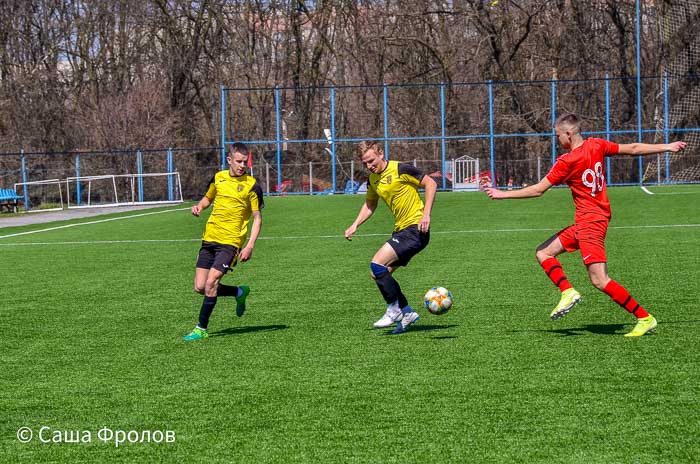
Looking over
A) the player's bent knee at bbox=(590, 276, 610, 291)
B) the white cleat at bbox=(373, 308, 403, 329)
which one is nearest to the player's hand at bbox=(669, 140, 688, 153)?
the player's bent knee at bbox=(590, 276, 610, 291)

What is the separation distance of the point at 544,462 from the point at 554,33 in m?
43.6

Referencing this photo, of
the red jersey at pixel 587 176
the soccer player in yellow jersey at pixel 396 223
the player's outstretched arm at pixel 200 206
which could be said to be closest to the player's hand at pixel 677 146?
the red jersey at pixel 587 176

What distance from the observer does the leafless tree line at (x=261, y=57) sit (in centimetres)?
4641

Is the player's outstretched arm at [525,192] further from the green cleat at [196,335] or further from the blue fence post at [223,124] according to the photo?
the blue fence post at [223,124]

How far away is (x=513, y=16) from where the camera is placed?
4741cm

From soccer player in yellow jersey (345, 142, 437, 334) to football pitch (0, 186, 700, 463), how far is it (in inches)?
9.8

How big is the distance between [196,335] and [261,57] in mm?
43958

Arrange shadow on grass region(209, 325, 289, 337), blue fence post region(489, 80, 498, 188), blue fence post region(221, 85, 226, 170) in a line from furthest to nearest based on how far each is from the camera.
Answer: blue fence post region(221, 85, 226, 170) < blue fence post region(489, 80, 498, 188) < shadow on grass region(209, 325, 289, 337)

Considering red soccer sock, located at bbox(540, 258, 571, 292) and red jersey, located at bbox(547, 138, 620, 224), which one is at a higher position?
red jersey, located at bbox(547, 138, 620, 224)

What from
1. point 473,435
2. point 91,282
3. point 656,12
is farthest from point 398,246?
point 656,12

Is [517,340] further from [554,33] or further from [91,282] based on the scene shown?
[554,33]

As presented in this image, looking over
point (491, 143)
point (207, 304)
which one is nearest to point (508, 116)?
point (491, 143)

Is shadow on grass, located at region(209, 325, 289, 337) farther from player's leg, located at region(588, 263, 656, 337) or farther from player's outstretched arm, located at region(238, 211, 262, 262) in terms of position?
player's leg, located at region(588, 263, 656, 337)

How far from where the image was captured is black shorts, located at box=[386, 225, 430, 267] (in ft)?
30.1
